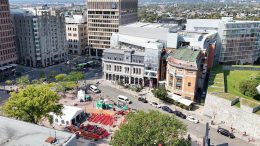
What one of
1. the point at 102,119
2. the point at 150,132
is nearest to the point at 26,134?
the point at 150,132

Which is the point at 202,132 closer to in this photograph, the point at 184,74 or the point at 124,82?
the point at 184,74

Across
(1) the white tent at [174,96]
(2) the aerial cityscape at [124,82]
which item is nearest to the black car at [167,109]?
(2) the aerial cityscape at [124,82]

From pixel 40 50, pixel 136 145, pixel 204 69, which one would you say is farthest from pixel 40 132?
pixel 40 50

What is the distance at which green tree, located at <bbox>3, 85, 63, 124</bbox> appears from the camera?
6272 cm

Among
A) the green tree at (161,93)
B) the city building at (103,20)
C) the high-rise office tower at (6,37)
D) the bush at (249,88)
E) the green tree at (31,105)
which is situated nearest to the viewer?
the green tree at (31,105)

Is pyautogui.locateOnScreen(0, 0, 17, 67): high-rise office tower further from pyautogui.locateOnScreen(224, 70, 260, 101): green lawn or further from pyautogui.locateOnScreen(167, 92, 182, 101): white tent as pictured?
pyautogui.locateOnScreen(224, 70, 260, 101): green lawn

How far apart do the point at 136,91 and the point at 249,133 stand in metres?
48.1

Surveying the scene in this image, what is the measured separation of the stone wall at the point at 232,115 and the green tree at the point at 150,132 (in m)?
31.2

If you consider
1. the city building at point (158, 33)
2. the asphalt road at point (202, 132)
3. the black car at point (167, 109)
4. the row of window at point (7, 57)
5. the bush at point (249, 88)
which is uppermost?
the city building at point (158, 33)

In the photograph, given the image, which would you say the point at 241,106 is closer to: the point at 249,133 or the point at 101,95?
the point at 249,133

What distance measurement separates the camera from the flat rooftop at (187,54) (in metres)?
96.9

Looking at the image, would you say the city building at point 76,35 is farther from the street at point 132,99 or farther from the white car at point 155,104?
the white car at point 155,104

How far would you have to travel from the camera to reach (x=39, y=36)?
13600 cm

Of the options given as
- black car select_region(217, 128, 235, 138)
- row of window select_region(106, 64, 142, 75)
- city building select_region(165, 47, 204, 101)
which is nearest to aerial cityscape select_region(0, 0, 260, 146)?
row of window select_region(106, 64, 142, 75)
